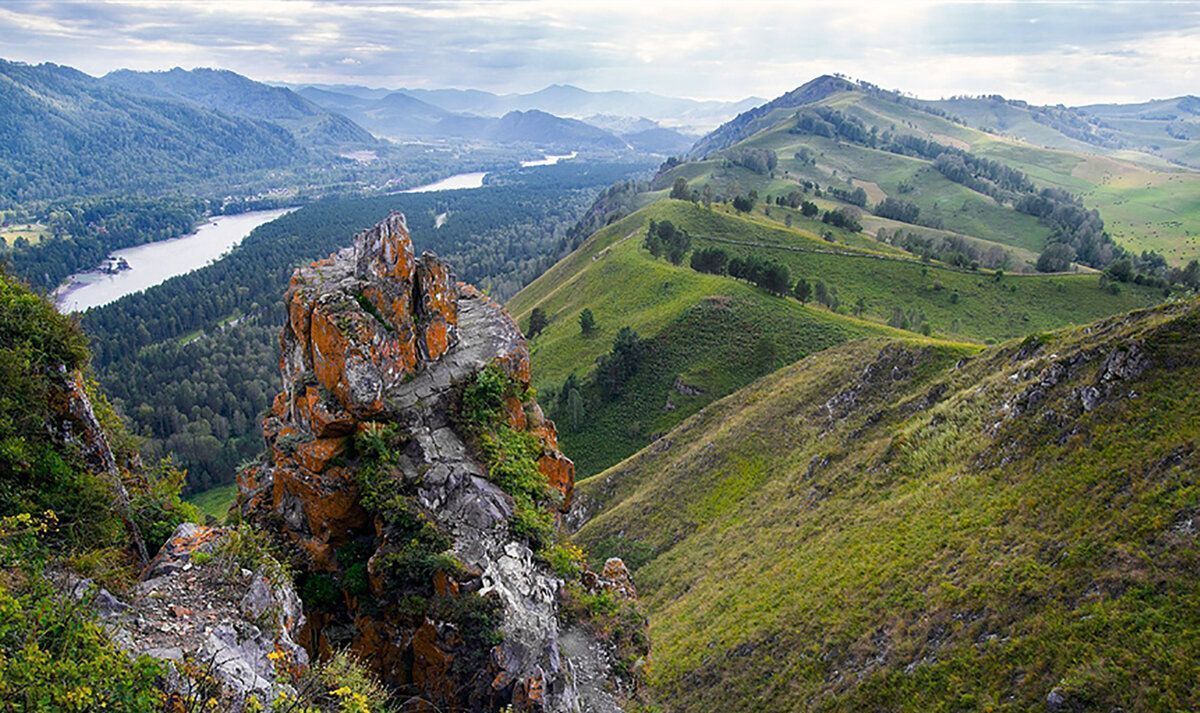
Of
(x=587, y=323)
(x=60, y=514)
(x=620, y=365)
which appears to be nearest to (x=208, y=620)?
(x=60, y=514)

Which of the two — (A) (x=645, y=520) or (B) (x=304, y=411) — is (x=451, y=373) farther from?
(A) (x=645, y=520)

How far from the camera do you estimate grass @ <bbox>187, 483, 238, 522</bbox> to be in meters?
104

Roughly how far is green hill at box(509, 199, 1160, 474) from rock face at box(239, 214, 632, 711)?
50501 mm

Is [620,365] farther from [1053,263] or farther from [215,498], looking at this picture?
[1053,263]

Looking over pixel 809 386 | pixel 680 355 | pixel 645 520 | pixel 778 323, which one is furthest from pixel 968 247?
pixel 645 520

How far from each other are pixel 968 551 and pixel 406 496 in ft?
75.7

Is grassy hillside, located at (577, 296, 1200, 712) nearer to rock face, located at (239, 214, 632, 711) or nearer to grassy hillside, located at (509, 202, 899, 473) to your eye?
rock face, located at (239, 214, 632, 711)

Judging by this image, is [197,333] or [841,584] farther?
[197,333]

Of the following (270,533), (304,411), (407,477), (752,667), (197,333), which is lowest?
(197,333)

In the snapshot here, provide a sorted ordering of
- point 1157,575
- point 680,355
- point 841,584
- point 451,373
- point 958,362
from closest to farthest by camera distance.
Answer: point 1157,575
point 451,373
point 841,584
point 958,362
point 680,355

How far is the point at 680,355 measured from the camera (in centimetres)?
8325

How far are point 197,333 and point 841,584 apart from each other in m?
195

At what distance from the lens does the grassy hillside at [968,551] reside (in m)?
19.8

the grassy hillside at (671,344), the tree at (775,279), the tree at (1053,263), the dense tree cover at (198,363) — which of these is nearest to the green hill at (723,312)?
the grassy hillside at (671,344)
